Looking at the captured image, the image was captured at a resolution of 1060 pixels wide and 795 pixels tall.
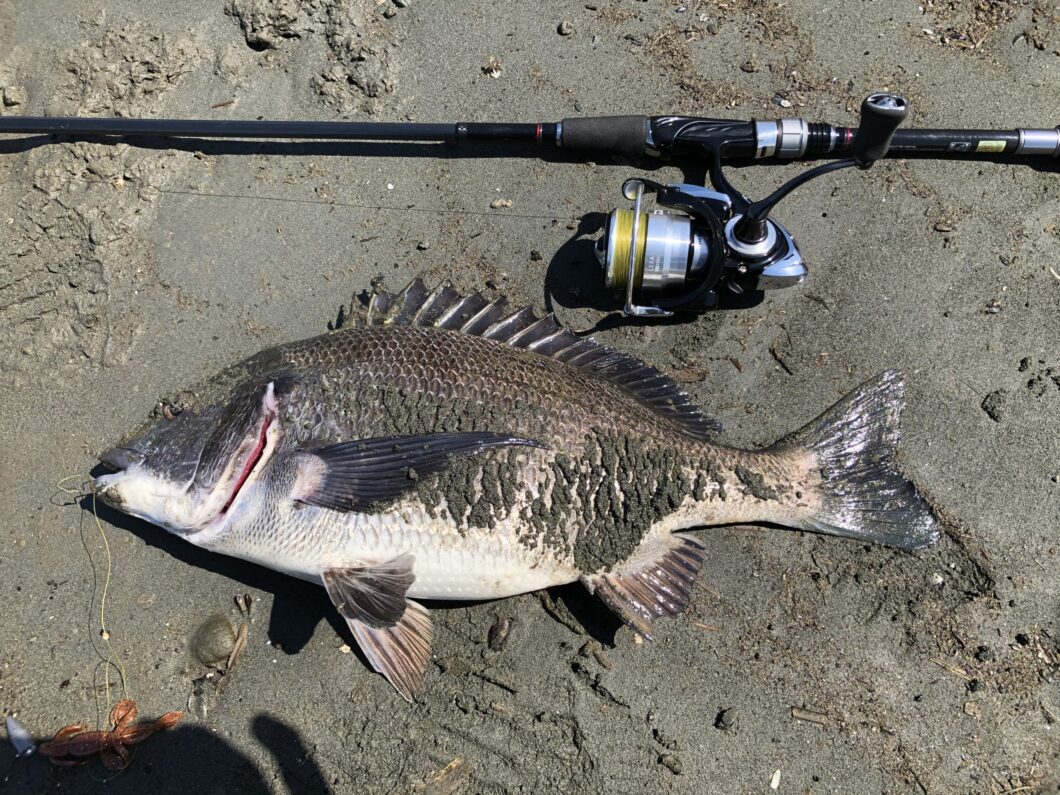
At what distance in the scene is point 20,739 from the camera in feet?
10.1

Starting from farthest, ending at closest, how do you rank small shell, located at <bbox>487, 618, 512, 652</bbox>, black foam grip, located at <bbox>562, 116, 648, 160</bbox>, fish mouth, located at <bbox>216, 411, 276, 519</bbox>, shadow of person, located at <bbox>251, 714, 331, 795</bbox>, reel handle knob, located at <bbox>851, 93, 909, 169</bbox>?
black foam grip, located at <bbox>562, 116, 648, 160</bbox>
small shell, located at <bbox>487, 618, 512, 652</bbox>
shadow of person, located at <bbox>251, 714, 331, 795</bbox>
fish mouth, located at <bbox>216, 411, 276, 519</bbox>
reel handle knob, located at <bbox>851, 93, 909, 169</bbox>

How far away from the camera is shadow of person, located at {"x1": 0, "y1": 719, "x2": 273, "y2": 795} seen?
3033 millimetres

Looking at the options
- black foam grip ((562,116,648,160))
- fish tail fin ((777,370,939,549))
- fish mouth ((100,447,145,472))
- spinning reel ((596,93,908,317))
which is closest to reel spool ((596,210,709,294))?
spinning reel ((596,93,908,317))

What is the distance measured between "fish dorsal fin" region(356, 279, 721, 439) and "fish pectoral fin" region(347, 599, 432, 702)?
1.38 m

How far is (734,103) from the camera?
3.71m

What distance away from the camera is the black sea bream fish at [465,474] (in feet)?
9.14

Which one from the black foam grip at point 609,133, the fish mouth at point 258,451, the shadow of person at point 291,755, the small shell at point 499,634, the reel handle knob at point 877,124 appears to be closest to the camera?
the reel handle knob at point 877,124

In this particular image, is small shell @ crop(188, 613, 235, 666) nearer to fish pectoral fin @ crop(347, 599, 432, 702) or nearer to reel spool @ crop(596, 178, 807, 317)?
fish pectoral fin @ crop(347, 599, 432, 702)

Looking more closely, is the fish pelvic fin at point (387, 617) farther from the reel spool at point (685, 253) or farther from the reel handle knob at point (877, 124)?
the reel handle knob at point (877, 124)

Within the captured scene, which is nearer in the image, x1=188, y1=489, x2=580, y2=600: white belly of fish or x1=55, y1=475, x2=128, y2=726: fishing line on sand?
x1=188, y1=489, x2=580, y2=600: white belly of fish

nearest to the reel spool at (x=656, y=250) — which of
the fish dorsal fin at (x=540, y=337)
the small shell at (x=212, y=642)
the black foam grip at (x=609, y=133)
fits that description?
the fish dorsal fin at (x=540, y=337)

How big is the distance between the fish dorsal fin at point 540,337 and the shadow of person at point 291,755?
2054 millimetres

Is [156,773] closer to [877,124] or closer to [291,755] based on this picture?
[291,755]

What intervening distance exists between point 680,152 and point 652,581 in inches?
93.1
